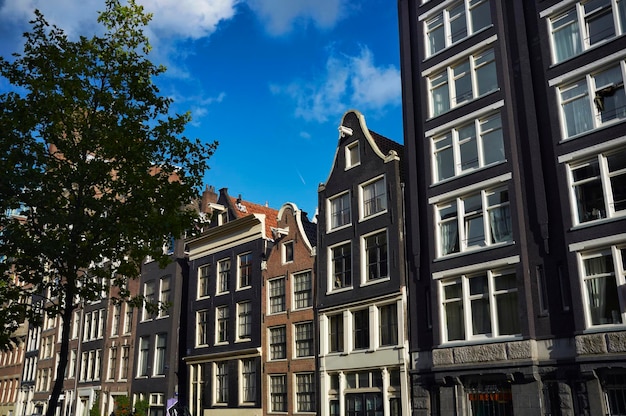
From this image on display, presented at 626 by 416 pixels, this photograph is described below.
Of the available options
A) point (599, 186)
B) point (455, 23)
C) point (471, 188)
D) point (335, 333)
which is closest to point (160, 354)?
point (335, 333)

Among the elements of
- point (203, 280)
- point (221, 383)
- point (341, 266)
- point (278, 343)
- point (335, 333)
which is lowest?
point (221, 383)

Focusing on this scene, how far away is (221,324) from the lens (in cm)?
4009

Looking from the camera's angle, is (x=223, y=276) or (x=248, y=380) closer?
(x=248, y=380)

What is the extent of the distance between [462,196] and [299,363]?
42.4 ft

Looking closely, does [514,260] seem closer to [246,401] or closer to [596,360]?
[596,360]

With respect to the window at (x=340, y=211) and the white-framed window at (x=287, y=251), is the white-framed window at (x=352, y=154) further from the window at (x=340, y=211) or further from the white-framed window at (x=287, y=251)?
the white-framed window at (x=287, y=251)

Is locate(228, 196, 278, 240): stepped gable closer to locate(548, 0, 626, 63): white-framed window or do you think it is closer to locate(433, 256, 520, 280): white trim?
locate(433, 256, 520, 280): white trim

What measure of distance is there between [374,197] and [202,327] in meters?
16.5

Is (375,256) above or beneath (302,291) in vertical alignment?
above

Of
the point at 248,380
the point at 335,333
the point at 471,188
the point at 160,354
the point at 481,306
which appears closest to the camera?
the point at 481,306

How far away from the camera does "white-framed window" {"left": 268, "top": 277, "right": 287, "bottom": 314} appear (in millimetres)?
35844

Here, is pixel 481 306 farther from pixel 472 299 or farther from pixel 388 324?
pixel 388 324

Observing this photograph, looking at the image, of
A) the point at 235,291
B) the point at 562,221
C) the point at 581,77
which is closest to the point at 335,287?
the point at 235,291

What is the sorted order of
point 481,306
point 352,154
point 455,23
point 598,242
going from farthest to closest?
point 352,154, point 455,23, point 481,306, point 598,242
